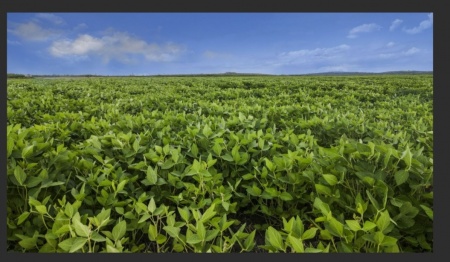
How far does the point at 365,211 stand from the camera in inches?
61.2

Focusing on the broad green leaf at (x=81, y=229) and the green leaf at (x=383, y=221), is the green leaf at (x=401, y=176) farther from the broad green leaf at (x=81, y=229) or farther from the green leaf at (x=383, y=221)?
the broad green leaf at (x=81, y=229)

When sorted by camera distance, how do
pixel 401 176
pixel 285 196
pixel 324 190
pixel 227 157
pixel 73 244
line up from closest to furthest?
pixel 73 244, pixel 401 176, pixel 324 190, pixel 285 196, pixel 227 157

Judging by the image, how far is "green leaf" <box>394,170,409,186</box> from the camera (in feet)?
4.92

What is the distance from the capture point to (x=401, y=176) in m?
1.51

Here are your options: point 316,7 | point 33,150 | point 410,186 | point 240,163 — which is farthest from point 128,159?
point 410,186

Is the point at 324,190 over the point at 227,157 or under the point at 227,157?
under

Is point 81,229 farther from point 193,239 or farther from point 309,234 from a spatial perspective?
point 309,234

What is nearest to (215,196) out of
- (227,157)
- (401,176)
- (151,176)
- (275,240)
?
(227,157)

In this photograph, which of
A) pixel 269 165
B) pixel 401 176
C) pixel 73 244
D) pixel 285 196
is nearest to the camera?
pixel 73 244

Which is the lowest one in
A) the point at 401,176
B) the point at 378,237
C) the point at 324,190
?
the point at 378,237

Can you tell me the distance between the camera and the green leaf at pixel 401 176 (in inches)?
59.1

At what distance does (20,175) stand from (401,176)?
1964 millimetres

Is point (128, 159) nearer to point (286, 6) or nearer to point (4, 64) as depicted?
point (4, 64)

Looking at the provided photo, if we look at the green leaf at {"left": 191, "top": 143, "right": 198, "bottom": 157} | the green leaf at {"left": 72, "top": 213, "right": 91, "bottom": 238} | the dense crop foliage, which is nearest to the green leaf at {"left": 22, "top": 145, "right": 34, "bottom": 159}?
the dense crop foliage
